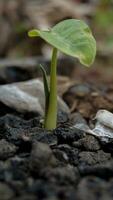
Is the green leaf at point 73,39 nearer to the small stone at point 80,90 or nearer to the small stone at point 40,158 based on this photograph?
the small stone at point 40,158

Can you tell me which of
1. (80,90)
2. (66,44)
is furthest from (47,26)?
(66,44)

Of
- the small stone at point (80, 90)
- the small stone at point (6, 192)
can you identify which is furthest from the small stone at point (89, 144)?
the small stone at point (80, 90)

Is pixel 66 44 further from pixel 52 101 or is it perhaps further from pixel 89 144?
pixel 89 144

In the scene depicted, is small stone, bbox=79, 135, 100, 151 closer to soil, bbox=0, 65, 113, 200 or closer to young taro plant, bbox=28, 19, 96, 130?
soil, bbox=0, 65, 113, 200

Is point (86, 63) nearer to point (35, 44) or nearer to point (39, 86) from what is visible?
point (39, 86)

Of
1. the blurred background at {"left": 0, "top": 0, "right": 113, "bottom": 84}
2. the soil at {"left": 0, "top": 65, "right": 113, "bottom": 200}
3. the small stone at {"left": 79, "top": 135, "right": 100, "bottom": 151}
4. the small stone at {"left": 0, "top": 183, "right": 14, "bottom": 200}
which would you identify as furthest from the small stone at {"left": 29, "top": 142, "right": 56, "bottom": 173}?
the blurred background at {"left": 0, "top": 0, "right": 113, "bottom": 84}

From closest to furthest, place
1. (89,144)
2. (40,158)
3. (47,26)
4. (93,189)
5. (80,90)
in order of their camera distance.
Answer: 1. (93,189)
2. (40,158)
3. (89,144)
4. (80,90)
5. (47,26)
